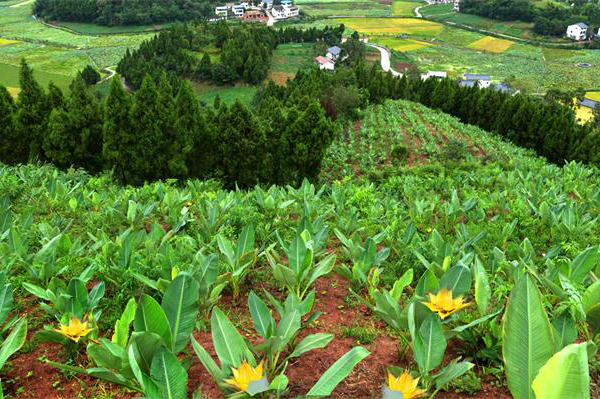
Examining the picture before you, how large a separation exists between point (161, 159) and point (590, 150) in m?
17.1

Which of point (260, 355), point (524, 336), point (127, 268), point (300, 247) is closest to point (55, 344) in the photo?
point (127, 268)

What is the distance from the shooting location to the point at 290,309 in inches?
95.8

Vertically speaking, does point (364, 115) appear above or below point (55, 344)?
below

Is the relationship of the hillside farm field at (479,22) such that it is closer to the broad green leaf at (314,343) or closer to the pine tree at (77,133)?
the pine tree at (77,133)

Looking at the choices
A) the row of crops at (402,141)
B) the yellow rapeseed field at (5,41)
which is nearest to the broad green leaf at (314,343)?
the row of crops at (402,141)

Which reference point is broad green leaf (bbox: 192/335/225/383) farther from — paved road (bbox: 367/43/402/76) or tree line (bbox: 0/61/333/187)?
paved road (bbox: 367/43/402/76)

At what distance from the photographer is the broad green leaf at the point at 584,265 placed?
297cm

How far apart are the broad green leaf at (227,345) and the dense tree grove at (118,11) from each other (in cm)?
6682

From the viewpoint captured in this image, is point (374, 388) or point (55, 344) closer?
point (374, 388)

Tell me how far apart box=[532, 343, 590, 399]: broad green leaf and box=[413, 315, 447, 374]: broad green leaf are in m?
0.59

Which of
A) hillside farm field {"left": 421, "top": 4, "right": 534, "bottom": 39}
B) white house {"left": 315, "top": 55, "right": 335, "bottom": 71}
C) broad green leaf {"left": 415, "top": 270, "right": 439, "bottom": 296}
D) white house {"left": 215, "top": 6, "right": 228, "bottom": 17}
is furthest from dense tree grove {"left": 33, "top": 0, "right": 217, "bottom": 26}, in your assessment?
broad green leaf {"left": 415, "top": 270, "right": 439, "bottom": 296}

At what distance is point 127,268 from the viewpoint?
321cm

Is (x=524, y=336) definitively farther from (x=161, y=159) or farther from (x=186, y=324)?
(x=161, y=159)

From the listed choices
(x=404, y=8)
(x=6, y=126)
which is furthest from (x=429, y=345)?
(x=404, y=8)
